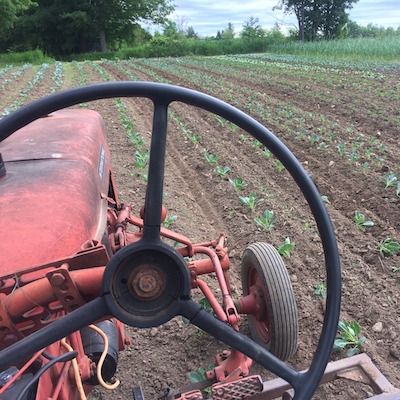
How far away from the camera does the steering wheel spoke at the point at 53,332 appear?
1.01 meters

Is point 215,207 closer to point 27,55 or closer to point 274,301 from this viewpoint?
point 274,301

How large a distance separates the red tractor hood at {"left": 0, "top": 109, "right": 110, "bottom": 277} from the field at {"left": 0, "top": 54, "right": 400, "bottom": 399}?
0.99m

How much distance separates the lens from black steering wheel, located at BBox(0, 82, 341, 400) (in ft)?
3.45

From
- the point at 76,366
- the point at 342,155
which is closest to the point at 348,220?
the point at 342,155

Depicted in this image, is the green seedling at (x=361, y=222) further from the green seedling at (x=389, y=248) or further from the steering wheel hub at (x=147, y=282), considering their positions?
the steering wheel hub at (x=147, y=282)

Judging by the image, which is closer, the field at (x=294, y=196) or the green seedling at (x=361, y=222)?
the field at (x=294, y=196)

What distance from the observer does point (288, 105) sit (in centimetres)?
915

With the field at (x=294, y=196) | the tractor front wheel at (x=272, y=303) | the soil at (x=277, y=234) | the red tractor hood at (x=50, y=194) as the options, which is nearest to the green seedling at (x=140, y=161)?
the field at (x=294, y=196)

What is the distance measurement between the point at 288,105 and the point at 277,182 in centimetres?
451

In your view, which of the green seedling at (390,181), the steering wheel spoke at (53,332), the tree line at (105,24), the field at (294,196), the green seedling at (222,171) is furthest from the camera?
the tree line at (105,24)

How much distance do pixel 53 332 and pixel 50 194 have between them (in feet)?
2.84

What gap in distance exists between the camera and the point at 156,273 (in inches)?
42.1

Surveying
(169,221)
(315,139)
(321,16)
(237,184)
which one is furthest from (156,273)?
(321,16)

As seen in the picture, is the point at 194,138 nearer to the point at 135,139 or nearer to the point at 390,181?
the point at 135,139
